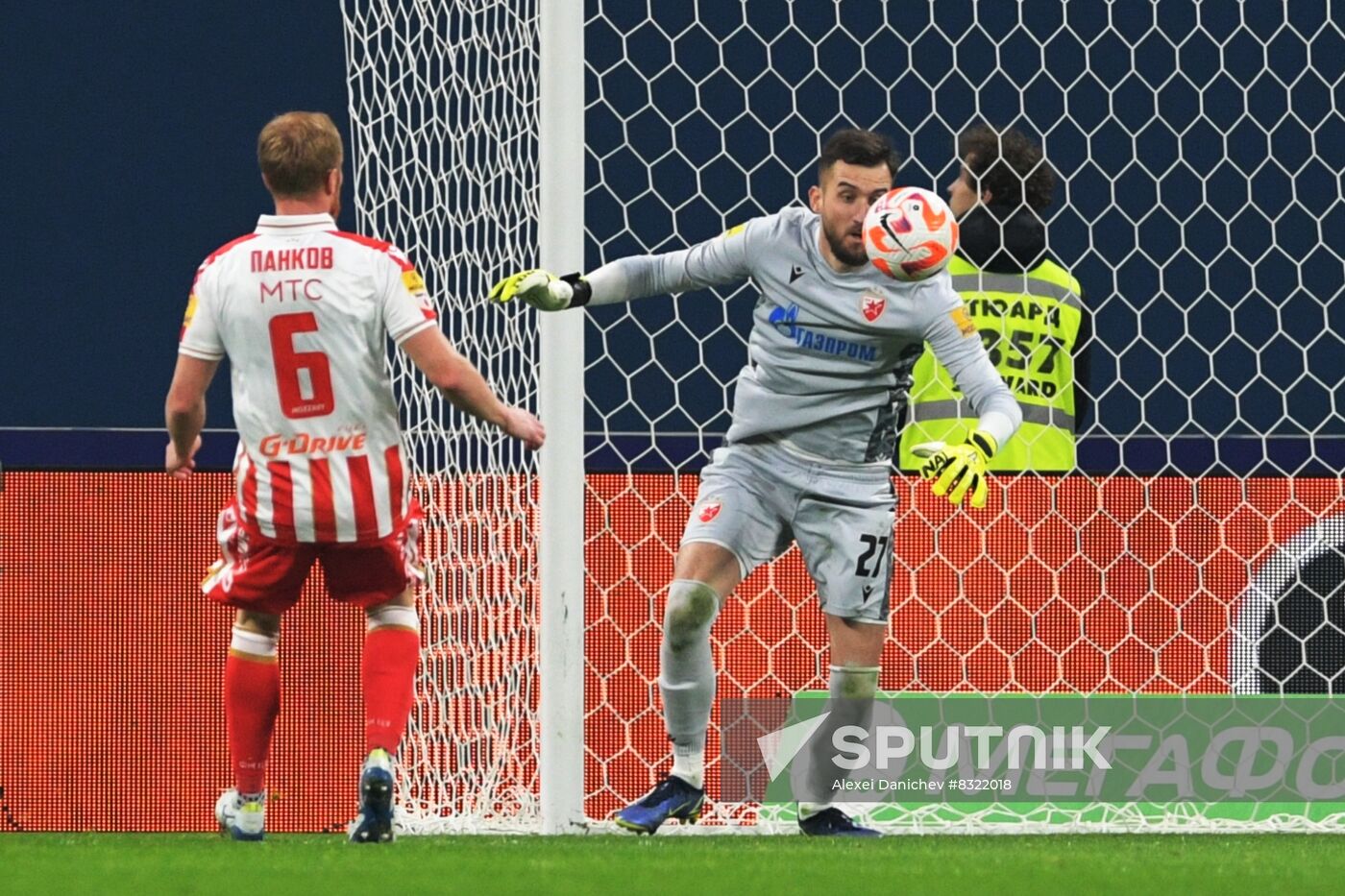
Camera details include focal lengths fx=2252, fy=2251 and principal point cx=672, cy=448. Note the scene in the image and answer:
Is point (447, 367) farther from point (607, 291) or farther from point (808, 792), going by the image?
point (808, 792)

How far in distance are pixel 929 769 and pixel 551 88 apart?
176cm

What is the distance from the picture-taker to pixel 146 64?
899cm

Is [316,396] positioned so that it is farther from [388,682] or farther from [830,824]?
[830,824]

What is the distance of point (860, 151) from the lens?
Result: 4.39m

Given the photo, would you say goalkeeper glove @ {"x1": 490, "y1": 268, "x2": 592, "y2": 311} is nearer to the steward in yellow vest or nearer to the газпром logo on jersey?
the газпром logo on jersey

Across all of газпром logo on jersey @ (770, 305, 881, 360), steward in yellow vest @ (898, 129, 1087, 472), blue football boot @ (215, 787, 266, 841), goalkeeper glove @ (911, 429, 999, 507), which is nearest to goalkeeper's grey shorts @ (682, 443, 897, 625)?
газпром logo on jersey @ (770, 305, 881, 360)

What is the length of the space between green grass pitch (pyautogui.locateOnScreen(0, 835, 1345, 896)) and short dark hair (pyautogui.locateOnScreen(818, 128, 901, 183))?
131 cm

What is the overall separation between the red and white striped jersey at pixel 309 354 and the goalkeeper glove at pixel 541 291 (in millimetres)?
349

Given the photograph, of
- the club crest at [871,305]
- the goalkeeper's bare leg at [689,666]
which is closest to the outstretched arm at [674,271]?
the club crest at [871,305]

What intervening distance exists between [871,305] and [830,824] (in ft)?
3.37

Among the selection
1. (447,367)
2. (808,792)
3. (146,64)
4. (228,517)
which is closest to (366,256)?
(447,367)

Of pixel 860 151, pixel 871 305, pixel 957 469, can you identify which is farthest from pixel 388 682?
pixel 860 151

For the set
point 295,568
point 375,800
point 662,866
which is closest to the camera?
point 662,866

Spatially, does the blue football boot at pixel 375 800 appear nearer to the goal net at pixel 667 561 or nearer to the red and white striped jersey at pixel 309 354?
the red and white striped jersey at pixel 309 354
